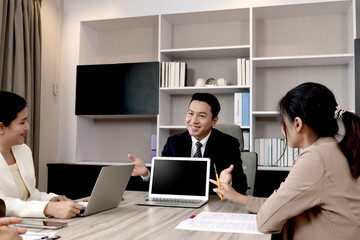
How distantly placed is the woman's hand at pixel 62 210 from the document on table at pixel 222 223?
42 centimetres

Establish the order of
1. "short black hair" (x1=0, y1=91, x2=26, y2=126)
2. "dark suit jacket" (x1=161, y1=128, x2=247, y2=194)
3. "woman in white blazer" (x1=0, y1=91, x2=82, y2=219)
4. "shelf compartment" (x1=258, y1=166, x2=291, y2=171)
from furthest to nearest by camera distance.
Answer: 1. "shelf compartment" (x1=258, y1=166, x2=291, y2=171)
2. "dark suit jacket" (x1=161, y1=128, x2=247, y2=194)
3. "short black hair" (x1=0, y1=91, x2=26, y2=126)
4. "woman in white blazer" (x1=0, y1=91, x2=82, y2=219)

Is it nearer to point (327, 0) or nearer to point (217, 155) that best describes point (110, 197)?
point (217, 155)

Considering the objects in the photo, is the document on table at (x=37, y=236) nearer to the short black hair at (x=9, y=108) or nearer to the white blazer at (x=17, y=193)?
the white blazer at (x=17, y=193)

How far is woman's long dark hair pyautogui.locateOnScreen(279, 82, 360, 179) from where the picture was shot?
123cm

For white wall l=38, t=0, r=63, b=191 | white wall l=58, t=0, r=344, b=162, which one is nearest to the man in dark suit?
white wall l=58, t=0, r=344, b=162

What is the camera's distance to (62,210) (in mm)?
1464

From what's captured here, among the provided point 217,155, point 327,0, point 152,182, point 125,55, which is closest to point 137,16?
point 125,55

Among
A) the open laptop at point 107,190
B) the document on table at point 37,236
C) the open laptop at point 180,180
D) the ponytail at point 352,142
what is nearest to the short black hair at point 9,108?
the open laptop at point 107,190

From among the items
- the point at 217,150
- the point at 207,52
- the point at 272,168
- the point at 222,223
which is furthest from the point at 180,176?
the point at 207,52

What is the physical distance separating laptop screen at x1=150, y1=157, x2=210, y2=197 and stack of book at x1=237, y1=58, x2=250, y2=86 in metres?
1.70

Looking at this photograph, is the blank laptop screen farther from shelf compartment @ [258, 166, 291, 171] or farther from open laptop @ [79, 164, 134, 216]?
shelf compartment @ [258, 166, 291, 171]

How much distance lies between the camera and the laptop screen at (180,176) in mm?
1960

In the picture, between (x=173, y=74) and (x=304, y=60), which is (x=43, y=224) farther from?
(x=304, y=60)

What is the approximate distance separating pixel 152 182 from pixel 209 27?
2.40 meters
